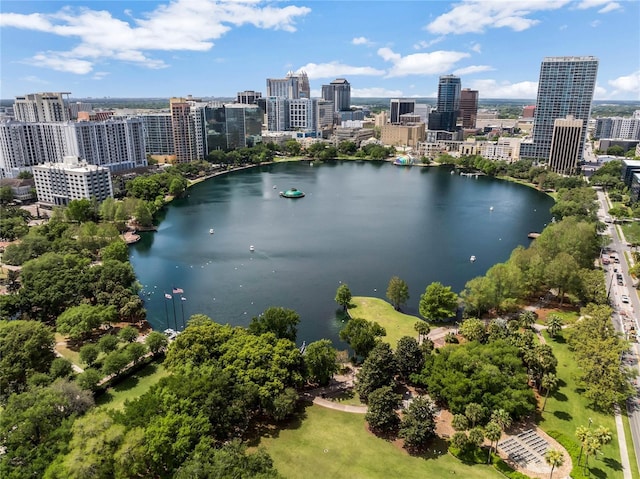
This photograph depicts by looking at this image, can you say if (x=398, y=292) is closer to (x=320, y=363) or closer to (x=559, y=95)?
(x=320, y=363)

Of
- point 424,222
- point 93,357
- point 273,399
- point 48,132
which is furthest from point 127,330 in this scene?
point 48,132

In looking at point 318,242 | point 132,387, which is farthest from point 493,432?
point 318,242

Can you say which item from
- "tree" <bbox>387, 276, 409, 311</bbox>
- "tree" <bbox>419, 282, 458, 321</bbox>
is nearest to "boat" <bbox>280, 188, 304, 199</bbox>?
"tree" <bbox>387, 276, 409, 311</bbox>

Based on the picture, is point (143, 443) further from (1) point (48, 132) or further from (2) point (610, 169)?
(2) point (610, 169)

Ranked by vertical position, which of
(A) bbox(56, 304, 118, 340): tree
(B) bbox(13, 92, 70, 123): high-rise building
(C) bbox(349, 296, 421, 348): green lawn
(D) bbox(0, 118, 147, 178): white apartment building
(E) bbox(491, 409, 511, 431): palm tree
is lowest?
(C) bbox(349, 296, 421, 348): green lawn

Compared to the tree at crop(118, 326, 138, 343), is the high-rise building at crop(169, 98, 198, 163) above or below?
above

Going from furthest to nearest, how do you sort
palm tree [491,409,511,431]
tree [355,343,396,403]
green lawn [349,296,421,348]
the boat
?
the boat → green lawn [349,296,421,348] → tree [355,343,396,403] → palm tree [491,409,511,431]

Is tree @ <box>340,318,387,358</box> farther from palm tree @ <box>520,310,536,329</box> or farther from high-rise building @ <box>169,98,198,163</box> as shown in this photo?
high-rise building @ <box>169,98,198,163</box>
